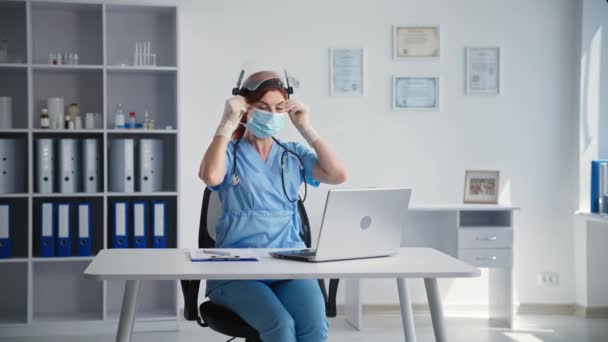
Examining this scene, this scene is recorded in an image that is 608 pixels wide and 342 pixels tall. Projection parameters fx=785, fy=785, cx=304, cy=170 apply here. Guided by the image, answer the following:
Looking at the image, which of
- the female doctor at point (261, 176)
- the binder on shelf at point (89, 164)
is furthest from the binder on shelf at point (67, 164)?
the female doctor at point (261, 176)

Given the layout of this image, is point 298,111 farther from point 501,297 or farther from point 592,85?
point 592,85

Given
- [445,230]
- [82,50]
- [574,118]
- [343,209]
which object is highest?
[82,50]

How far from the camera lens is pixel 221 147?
9.07 feet

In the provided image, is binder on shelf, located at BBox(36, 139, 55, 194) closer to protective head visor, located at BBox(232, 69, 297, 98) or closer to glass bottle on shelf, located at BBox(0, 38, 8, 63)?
glass bottle on shelf, located at BBox(0, 38, 8, 63)

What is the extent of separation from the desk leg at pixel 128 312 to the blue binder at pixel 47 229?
2.26 meters

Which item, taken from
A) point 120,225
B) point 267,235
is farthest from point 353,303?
point 267,235

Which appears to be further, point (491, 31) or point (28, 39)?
point (491, 31)

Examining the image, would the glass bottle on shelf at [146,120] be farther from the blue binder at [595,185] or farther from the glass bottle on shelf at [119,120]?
the blue binder at [595,185]

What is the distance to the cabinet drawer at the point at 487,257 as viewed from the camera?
15.4 feet

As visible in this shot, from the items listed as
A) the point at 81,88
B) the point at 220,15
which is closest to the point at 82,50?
the point at 81,88

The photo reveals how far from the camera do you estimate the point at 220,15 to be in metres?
4.95

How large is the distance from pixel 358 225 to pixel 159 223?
2393 mm

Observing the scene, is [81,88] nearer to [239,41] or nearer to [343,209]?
[239,41]

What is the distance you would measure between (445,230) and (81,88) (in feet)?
7.97
